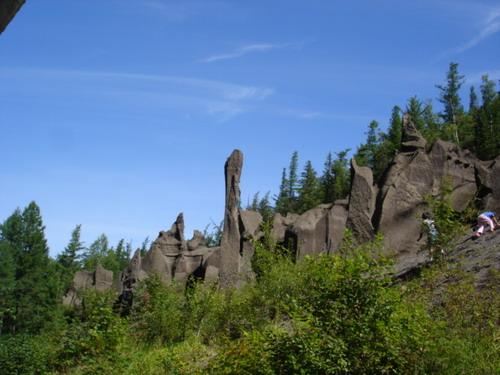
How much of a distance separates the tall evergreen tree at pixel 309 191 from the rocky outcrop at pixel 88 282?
88.1ft

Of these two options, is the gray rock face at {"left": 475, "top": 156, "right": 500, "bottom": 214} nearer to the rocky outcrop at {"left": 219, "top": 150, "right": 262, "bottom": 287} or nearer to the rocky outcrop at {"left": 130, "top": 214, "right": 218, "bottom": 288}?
the rocky outcrop at {"left": 219, "top": 150, "right": 262, "bottom": 287}

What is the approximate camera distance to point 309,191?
6925cm

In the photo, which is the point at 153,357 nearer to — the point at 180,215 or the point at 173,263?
the point at 173,263

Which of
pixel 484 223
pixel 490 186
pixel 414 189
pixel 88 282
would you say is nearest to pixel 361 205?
pixel 414 189

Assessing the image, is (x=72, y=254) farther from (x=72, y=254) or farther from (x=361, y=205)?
(x=361, y=205)

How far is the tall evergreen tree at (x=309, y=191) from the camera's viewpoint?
213ft

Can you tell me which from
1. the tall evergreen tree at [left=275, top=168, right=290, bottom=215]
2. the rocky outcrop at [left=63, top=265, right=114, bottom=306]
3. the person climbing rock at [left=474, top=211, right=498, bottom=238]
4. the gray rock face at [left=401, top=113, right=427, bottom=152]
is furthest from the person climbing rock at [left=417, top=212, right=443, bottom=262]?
the tall evergreen tree at [left=275, top=168, right=290, bottom=215]

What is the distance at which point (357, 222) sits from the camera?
23.2m

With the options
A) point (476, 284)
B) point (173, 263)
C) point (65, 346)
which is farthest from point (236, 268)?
point (476, 284)

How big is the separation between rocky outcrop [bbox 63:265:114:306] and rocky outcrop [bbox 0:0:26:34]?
38629 mm

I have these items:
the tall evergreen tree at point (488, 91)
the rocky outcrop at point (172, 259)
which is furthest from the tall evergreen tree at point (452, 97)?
the rocky outcrop at point (172, 259)

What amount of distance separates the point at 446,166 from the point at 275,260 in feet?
32.0

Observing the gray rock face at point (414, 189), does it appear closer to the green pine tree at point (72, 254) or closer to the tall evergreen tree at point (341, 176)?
the tall evergreen tree at point (341, 176)

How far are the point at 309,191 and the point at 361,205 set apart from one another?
45.8 metres
